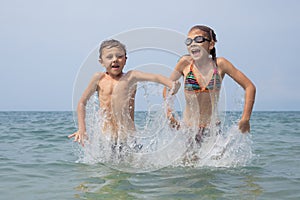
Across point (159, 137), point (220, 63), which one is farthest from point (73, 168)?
point (220, 63)

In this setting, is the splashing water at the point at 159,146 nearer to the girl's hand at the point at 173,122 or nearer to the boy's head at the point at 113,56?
the girl's hand at the point at 173,122

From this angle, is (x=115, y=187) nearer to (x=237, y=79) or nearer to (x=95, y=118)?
(x=95, y=118)

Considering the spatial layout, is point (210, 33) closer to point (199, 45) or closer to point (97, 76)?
point (199, 45)

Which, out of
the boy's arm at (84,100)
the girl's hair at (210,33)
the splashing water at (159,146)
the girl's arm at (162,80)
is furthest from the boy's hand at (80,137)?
the girl's hair at (210,33)

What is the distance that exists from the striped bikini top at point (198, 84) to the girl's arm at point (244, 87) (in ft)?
0.42

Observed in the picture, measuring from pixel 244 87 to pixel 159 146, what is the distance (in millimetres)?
1275

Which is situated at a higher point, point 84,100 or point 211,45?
point 211,45

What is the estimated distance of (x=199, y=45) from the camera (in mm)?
4344

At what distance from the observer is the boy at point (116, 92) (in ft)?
14.7

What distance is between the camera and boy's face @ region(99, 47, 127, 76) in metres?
4.48

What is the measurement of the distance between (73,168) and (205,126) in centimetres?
164

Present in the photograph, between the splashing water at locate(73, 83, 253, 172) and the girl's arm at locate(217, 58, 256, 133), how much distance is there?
18cm

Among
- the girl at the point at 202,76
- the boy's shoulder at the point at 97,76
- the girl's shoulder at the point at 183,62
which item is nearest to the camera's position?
the girl at the point at 202,76

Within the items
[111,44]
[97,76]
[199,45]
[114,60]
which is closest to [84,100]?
[97,76]
